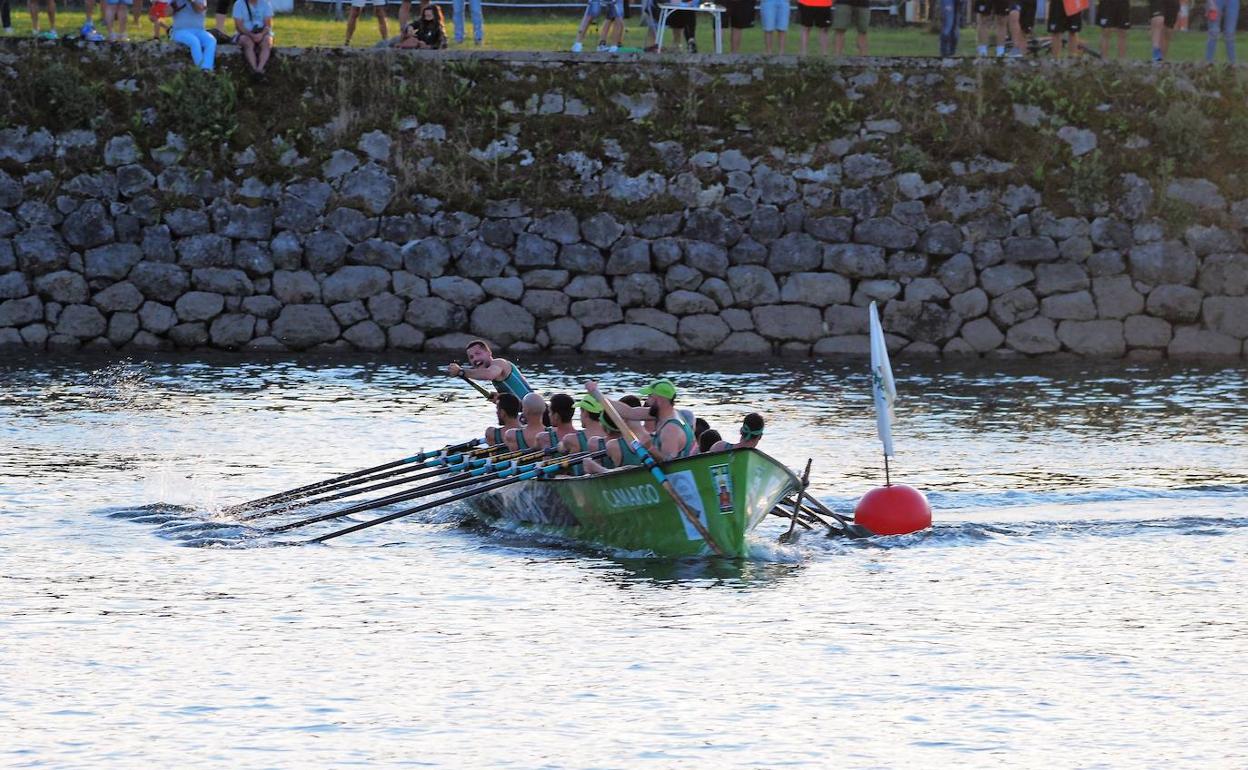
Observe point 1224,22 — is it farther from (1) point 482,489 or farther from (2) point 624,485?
(2) point 624,485

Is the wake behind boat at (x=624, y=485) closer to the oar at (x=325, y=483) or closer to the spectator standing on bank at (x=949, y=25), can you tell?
the oar at (x=325, y=483)

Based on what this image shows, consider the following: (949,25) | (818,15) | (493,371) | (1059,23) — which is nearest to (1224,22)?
(1059,23)

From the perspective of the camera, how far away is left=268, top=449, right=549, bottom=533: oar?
56.3ft

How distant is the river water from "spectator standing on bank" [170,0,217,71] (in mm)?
7955

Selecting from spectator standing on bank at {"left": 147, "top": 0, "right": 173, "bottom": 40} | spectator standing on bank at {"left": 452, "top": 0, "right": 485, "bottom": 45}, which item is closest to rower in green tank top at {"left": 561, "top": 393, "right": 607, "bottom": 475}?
spectator standing on bank at {"left": 147, "top": 0, "right": 173, "bottom": 40}

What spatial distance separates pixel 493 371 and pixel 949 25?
12.6 metres

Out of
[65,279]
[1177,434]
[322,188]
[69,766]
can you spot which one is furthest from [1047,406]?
[69,766]

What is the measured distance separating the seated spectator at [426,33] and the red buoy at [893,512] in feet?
49.3

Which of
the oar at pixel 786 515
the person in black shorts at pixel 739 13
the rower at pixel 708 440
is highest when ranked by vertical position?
the person in black shorts at pixel 739 13

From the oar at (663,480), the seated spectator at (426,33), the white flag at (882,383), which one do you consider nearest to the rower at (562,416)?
the oar at (663,480)

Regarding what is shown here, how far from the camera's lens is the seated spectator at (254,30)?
94.6 feet

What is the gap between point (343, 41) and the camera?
33.8 meters

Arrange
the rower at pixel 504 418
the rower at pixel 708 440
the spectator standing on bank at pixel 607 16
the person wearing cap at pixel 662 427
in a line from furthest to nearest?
1. the spectator standing on bank at pixel 607 16
2. the rower at pixel 504 418
3. the rower at pixel 708 440
4. the person wearing cap at pixel 662 427

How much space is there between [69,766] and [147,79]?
779 inches
